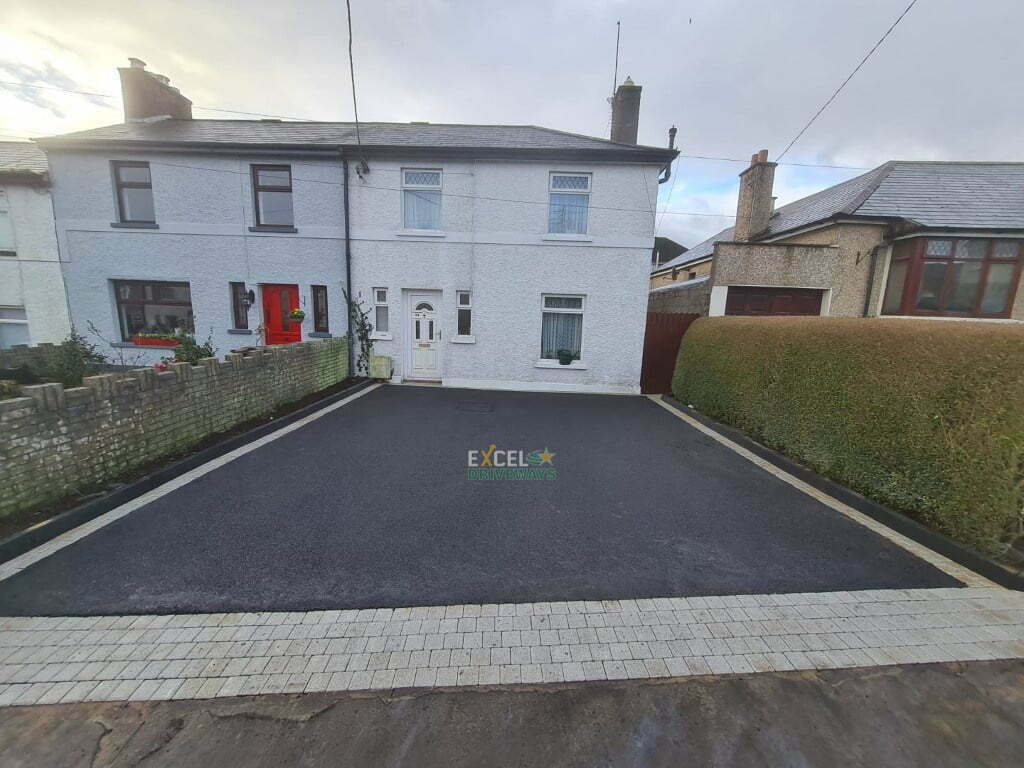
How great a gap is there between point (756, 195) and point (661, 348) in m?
8.12

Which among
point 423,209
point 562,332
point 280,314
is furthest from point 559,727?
point 280,314

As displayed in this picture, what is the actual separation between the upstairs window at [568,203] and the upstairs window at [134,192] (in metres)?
A: 9.70

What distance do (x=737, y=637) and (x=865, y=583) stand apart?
4.54ft

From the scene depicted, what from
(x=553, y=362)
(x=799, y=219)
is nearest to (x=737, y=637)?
(x=553, y=362)

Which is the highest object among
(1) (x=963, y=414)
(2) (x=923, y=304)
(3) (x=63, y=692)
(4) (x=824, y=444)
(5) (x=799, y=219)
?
(5) (x=799, y=219)

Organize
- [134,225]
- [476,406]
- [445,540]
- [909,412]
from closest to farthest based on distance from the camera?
[445,540] → [909,412] → [476,406] → [134,225]

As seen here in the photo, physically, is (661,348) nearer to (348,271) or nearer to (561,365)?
(561,365)

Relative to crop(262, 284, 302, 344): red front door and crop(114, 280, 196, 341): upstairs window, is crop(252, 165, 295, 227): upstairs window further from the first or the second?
crop(114, 280, 196, 341): upstairs window

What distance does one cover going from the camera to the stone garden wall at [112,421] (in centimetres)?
315

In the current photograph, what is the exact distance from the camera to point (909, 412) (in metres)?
3.66

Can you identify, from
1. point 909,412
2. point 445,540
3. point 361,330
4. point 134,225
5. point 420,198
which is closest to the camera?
point 445,540

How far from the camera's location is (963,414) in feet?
10.7

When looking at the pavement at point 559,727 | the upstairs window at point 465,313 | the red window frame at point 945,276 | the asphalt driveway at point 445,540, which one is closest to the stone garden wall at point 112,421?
the asphalt driveway at point 445,540

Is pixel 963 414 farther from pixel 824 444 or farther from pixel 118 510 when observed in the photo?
pixel 118 510
